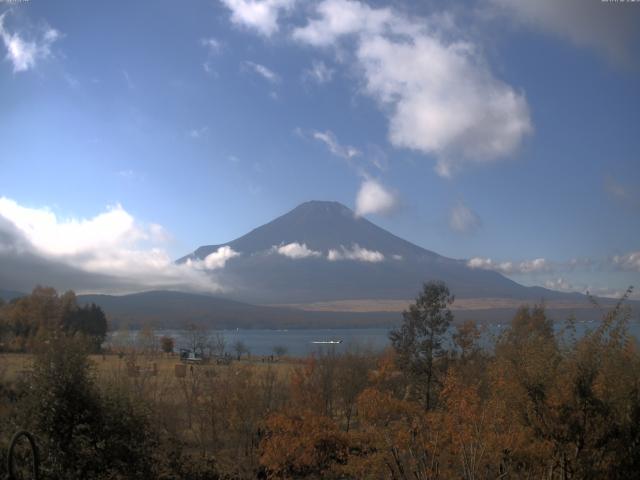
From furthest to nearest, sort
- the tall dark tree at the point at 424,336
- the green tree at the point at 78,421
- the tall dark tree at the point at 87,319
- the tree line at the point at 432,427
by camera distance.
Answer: the tall dark tree at the point at 87,319
the tall dark tree at the point at 424,336
the green tree at the point at 78,421
the tree line at the point at 432,427

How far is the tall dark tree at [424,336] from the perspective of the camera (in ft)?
100.0

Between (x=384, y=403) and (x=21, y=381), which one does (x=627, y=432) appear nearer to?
(x=384, y=403)

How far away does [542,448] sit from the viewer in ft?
37.9

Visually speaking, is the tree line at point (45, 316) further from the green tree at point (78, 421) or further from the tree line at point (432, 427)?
the green tree at point (78, 421)

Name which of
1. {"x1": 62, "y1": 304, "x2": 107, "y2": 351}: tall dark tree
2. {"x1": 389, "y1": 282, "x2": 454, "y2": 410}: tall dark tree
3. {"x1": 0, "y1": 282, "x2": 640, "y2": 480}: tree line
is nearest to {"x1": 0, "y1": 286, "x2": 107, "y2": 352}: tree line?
{"x1": 62, "y1": 304, "x2": 107, "y2": 351}: tall dark tree

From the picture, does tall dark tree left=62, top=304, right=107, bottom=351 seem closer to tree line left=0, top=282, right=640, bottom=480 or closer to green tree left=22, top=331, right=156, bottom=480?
tree line left=0, top=282, right=640, bottom=480

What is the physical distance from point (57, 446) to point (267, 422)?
9.99 meters

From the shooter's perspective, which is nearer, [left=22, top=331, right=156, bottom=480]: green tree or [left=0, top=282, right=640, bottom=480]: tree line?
[left=0, top=282, right=640, bottom=480]: tree line

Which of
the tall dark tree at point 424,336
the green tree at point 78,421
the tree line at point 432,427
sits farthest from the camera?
the tall dark tree at point 424,336

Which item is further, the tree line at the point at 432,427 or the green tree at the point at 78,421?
the green tree at the point at 78,421

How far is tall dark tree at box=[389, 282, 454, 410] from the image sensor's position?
30469mm

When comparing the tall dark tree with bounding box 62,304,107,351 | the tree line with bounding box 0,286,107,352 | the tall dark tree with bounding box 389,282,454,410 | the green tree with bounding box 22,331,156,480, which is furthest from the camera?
the tall dark tree with bounding box 62,304,107,351

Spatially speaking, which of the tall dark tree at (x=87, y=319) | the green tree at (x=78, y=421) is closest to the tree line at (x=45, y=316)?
the tall dark tree at (x=87, y=319)

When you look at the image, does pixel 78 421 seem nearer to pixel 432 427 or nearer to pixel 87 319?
pixel 432 427
